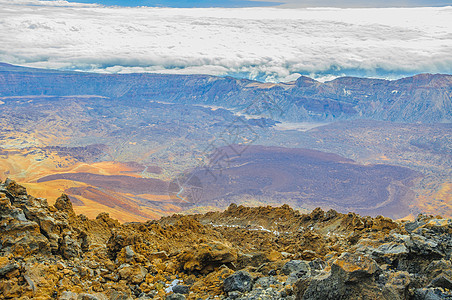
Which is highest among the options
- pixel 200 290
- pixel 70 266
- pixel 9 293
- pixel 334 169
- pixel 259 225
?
pixel 9 293

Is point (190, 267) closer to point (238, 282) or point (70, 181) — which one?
point (238, 282)

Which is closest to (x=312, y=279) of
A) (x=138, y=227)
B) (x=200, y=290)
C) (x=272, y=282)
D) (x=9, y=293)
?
(x=272, y=282)

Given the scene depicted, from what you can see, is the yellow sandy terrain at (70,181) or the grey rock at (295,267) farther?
the yellow sandy terrain at (70,181)

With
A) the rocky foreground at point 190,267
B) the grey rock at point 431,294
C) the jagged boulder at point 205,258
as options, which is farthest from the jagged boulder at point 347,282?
the jagged boulder at point 205,258

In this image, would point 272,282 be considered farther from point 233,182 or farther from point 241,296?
point 233,182

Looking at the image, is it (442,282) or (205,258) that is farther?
(205,258)

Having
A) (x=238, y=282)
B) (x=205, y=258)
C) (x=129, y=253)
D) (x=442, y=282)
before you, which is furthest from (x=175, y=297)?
(x=442, y=282)

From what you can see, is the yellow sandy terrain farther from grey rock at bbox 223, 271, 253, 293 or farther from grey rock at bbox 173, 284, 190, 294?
grey rock at bbox 223, 271, 253, 293

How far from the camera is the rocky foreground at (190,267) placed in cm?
832

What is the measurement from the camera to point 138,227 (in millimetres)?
19234

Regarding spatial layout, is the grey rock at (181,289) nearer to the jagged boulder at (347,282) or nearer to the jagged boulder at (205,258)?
the jagged boulder at (205,258)

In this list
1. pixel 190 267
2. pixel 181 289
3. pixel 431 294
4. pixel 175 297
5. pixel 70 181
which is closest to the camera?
pixel 431 294

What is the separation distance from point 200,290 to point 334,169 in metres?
157

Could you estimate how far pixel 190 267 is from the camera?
505 inches
